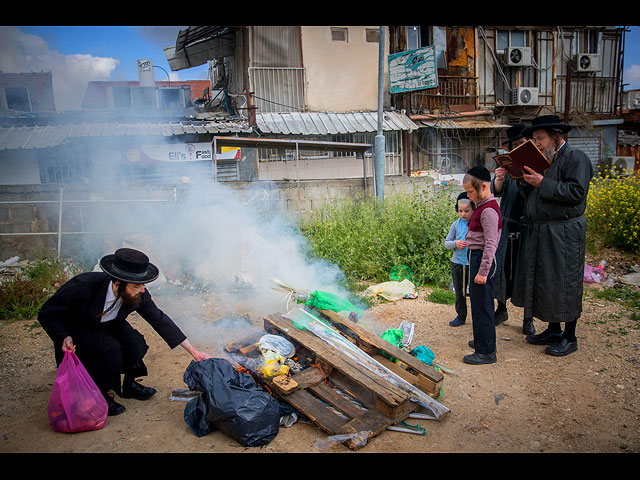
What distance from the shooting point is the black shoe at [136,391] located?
140 inches

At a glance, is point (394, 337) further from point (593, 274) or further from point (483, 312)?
point (593, 274)

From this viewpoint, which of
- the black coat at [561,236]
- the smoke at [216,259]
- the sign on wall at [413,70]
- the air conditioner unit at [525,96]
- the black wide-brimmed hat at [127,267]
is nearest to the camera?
the black wide-brimmed hat at [127,267]

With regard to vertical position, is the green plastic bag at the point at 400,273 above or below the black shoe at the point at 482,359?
above

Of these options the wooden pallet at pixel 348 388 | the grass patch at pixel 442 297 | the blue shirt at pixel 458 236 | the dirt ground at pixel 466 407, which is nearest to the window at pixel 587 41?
the grass patch at pixel 442 297

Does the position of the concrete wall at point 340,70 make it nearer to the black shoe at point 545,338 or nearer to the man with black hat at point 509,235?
the man with black hat at point 509,235

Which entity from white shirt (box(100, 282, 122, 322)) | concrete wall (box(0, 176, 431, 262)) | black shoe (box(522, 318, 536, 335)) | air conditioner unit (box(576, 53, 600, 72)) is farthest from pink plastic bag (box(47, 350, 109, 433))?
air conditioner unit (box(576, 53, 600, 72))

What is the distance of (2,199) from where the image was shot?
814cm

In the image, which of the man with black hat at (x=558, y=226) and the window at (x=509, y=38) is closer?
the man with black hat at (x=558, y=226)

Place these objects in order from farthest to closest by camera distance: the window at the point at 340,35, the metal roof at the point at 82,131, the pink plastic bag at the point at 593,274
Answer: the window at the point at 340,35
the metal roof at the point at 82,131
the pink plastic bag at the point at 593,274

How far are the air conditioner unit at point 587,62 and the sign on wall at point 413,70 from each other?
809cm

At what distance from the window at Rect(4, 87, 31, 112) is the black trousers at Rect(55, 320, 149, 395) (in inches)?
440

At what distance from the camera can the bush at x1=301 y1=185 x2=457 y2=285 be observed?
6.86 m

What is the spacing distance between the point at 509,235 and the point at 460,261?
23.8 inches
